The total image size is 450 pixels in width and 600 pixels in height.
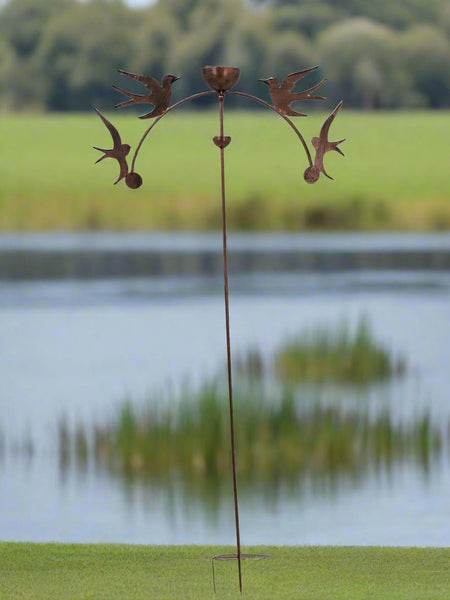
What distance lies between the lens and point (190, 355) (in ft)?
60.7

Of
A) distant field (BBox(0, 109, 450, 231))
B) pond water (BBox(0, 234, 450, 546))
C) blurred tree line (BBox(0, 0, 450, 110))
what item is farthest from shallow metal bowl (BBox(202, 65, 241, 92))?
blurred tree line (BBox(0, 0, 450, 110))

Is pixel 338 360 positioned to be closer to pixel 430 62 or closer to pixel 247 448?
pixel 247 448

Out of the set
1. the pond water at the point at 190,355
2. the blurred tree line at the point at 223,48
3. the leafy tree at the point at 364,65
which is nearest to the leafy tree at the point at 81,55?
the blurred tree line at the point at 223,48

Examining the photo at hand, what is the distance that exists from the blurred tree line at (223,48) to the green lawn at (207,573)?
152 ft

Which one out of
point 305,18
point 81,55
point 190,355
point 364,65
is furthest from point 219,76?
point 305,18

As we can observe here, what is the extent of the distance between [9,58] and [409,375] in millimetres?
41715

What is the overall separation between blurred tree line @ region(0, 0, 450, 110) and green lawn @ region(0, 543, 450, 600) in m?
46.4

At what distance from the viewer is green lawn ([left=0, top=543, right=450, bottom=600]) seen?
462 centimetres

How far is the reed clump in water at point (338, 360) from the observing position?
44.1 ft

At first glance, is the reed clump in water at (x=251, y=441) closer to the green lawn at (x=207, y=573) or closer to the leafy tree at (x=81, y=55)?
the green lawn at (x=207, y=573)

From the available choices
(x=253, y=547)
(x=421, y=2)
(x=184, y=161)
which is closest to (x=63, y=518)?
(x=253, y=547)

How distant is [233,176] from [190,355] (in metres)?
25.8

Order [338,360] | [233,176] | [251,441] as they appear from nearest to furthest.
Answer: [251,441] → [338,360] → [233,176]

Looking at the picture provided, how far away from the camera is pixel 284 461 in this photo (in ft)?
32.7
